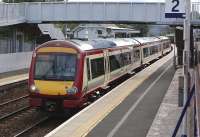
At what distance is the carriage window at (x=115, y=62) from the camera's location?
2380 centimetres

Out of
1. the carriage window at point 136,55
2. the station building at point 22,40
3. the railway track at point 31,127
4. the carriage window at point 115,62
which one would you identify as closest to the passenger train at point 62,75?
the railway track at point 31,127

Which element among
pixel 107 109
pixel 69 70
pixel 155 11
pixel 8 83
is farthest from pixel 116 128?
pixel 155 11

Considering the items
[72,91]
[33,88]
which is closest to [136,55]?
[33,88]

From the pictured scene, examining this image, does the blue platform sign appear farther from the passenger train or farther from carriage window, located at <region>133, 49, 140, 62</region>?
carriage window, located at <region>133, 49, 140, 62</region>

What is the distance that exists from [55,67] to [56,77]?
46 centimetres

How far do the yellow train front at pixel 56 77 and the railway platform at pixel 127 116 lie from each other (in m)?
0.85

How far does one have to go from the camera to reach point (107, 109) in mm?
17297

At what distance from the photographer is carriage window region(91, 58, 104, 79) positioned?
19500 mm

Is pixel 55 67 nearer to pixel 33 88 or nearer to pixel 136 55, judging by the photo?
pixel 33 88

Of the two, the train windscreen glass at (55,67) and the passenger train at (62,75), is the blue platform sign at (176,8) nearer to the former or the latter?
the passenger train at (62,75)

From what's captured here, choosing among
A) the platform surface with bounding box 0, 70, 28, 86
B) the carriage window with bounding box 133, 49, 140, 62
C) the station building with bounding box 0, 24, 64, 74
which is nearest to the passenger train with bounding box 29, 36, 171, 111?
the platform surface with bounding box 0, 70, 28, 86

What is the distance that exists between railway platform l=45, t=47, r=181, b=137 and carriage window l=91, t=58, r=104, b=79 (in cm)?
97

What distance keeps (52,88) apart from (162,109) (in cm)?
385

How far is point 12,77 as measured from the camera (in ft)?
106
